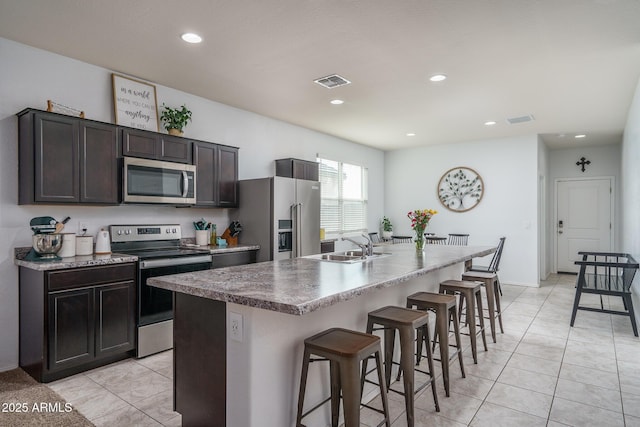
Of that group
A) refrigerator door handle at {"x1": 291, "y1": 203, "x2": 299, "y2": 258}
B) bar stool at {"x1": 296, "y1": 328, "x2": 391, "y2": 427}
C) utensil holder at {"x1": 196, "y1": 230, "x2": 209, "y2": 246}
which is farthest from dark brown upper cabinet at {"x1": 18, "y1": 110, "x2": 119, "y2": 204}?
bar stool at {"x1": 296, "y1": 328, "x2": 391, "y2": 427}

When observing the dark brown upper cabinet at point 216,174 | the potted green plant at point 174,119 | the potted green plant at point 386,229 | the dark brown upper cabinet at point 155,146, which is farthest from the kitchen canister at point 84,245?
the potted green plant at point 386,229

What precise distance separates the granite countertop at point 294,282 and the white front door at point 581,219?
22.1 ft

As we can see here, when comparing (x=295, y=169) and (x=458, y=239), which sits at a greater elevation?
(x=295, y=169)

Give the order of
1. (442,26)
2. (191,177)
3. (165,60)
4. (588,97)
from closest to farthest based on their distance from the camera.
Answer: (442,26) < (165,60) < (191,177) < (588,97)

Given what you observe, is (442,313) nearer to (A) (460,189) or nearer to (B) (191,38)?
(B) (191,38)

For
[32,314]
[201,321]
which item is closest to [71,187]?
[32,314]

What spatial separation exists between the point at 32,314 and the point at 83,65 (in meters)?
2.20

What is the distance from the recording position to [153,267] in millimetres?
3291

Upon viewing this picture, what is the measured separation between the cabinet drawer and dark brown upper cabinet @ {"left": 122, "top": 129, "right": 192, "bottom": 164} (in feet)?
3.48

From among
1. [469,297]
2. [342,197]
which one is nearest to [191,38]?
[469,297]

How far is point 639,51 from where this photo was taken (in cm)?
319

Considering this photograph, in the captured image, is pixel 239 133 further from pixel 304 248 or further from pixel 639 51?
pixel 639 51

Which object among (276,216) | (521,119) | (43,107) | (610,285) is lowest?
(610,285)

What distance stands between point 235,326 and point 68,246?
85.3 inches
